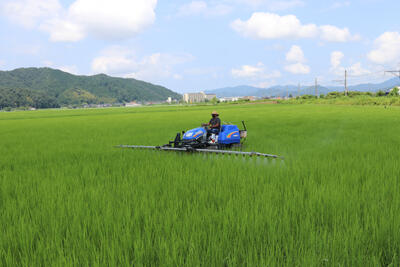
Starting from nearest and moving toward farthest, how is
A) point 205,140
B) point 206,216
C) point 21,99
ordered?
point 206,216, point 205,140, point 21,99

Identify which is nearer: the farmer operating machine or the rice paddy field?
the rice paddy field

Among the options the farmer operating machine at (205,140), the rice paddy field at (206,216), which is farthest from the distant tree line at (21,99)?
the rice paddy field at (206,216)

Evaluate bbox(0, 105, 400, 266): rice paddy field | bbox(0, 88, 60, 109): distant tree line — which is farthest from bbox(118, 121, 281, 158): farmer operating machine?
bbox(0, 88, 60, 109): distant tree line

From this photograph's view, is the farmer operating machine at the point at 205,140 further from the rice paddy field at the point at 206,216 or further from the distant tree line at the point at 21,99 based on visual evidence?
the distant tree line at the point at 21,99

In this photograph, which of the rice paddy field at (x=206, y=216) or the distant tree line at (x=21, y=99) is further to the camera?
the distant tree line at (x=21, y=99)

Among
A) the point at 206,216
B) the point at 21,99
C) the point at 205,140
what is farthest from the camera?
the point at 21,99

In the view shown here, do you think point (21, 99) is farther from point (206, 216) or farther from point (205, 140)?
point (206, 216)

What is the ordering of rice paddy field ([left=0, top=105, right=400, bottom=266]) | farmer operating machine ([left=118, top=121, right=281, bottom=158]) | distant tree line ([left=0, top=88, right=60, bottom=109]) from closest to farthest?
1. rice paddy field ([left=0, top=105, right=400, bottom=266])
2. farmer operating machine ([left=118, top=121, right=281, bottom=158])
3. distant tree line ([left=0, top=88, right=60, bottom=109])

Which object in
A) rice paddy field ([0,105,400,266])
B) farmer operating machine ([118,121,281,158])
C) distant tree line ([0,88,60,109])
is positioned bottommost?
rice paddy field ([0,105,400,266])

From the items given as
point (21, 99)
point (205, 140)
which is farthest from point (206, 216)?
point (21, 99)

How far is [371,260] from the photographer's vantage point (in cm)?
176

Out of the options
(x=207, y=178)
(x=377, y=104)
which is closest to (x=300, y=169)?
(x=207, y=178)

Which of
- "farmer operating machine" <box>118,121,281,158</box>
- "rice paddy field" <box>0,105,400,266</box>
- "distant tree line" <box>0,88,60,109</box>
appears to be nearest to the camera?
"rice paddy field" <box>0,105,400,266</box>

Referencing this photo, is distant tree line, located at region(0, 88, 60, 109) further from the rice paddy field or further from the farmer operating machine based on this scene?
the rice paddy field
